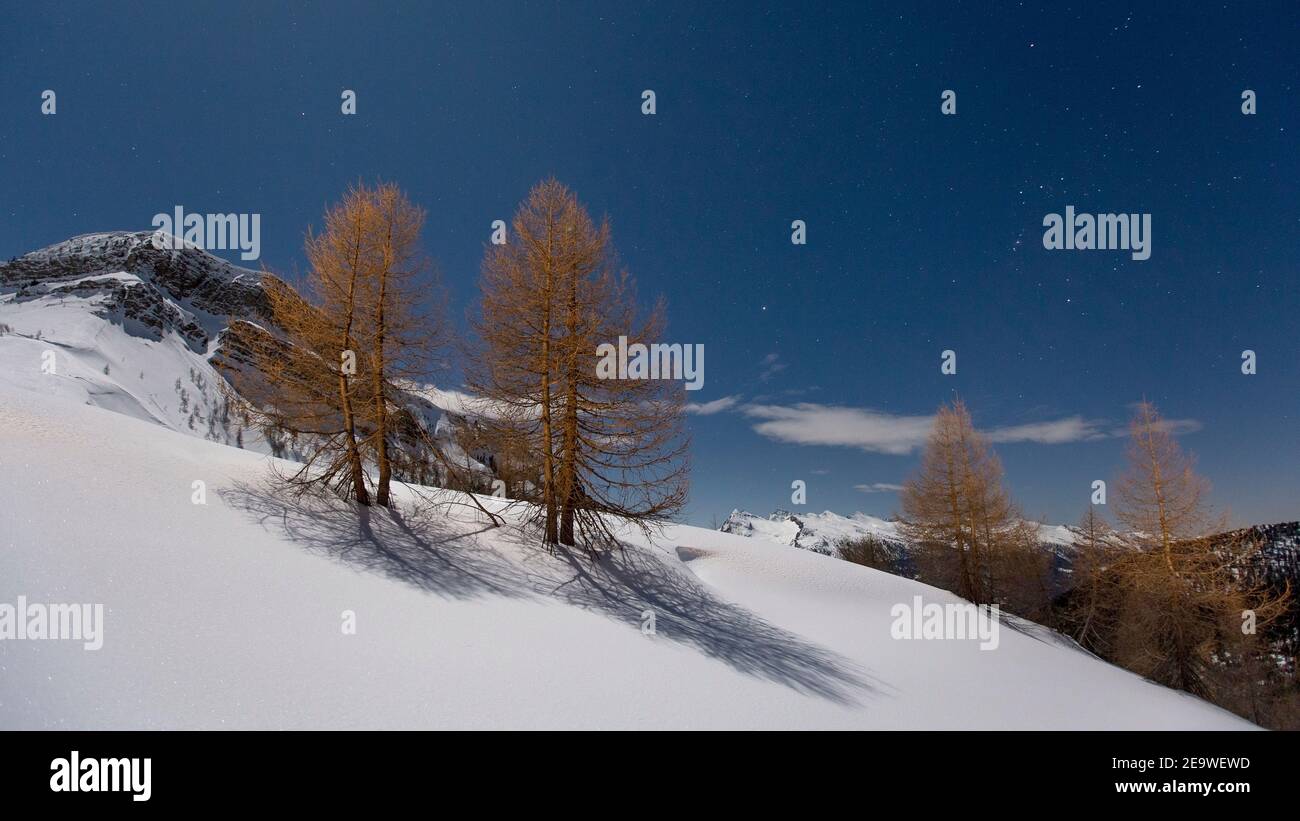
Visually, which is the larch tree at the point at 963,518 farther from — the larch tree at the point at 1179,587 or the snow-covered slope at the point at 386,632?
the snow-covered slope at the point at 386,632

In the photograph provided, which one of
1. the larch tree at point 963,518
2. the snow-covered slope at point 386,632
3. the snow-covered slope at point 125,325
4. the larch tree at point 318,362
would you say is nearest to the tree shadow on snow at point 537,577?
the snow-covered slope at point 386,632

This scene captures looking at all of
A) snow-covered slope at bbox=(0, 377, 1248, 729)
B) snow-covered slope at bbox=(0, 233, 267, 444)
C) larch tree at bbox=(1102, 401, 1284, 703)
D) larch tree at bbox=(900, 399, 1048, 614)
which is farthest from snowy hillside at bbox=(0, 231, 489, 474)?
larch tree at bbox=(1102, 401, 1284, 703)

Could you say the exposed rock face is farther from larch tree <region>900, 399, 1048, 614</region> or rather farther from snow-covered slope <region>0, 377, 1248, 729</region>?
larch tree <region>900, 399, 1048, 614</region>

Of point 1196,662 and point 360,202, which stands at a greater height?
point 360,202

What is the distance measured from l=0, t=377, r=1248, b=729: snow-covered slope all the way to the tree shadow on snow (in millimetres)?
52

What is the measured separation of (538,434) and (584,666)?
554cm

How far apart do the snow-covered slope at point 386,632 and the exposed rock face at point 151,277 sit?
90.0m

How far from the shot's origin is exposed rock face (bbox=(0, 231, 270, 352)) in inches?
2795

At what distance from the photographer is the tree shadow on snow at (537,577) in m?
6.35

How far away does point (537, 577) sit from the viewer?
7797mm

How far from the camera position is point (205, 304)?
95000 millimetres
